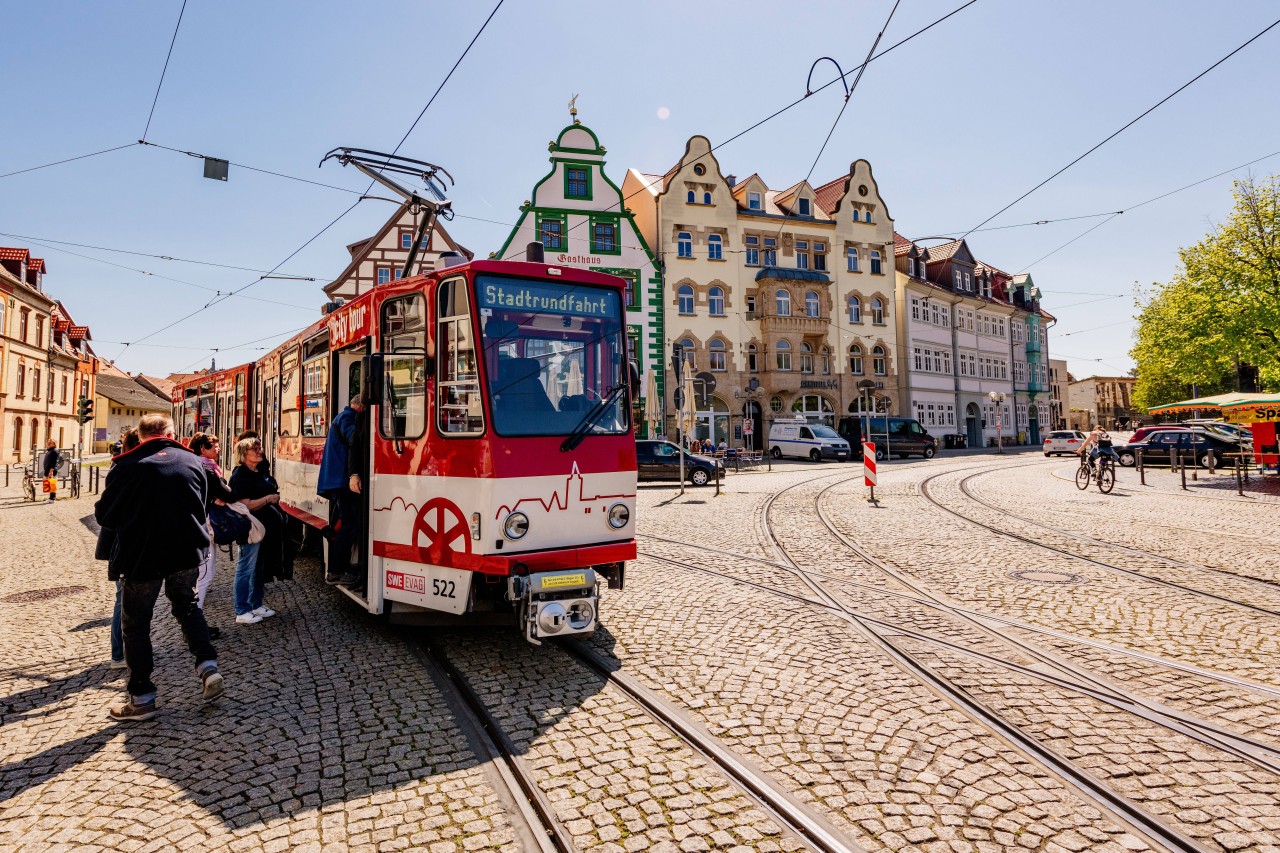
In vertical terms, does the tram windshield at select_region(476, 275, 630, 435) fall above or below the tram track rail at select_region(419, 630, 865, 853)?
above

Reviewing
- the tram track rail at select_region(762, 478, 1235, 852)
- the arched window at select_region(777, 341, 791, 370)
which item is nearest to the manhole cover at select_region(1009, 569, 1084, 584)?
the tram track rail at select_region(762, 478, 1235, 852)

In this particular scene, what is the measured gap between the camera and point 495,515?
15.5ft

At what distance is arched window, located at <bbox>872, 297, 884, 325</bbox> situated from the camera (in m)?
41.3

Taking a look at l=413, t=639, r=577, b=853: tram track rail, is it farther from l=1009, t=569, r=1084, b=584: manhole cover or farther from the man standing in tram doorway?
l=1009, t=569, r=1084, b=584: manhole cover

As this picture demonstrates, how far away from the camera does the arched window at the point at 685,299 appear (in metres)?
35.6

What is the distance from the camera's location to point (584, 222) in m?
32.5

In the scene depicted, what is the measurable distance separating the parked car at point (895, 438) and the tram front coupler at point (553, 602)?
3110cm

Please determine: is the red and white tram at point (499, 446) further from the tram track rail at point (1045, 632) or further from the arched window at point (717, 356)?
the arched window at point (717, 356)

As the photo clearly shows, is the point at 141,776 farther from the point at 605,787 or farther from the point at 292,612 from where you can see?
the point at 292,612

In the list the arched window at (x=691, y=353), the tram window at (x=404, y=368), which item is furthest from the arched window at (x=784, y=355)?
the tram window at (x=404, y=368)

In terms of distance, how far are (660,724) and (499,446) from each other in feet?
6.88

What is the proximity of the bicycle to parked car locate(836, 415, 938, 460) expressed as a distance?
1617 centimetres

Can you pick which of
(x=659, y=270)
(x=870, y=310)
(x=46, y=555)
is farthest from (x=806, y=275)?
(x=46, y=555)

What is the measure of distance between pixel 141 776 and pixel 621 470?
132 inches
